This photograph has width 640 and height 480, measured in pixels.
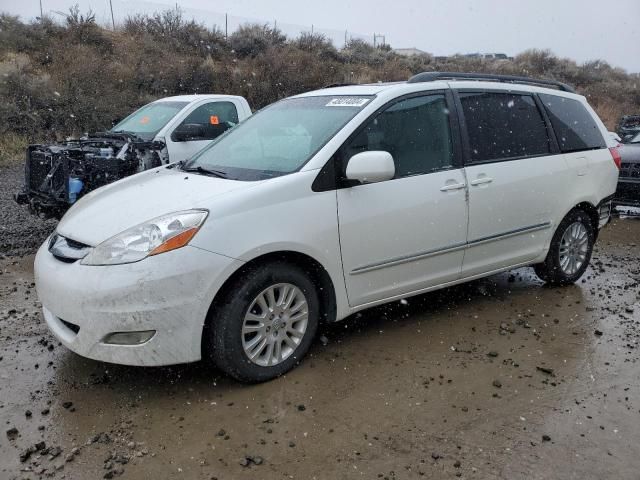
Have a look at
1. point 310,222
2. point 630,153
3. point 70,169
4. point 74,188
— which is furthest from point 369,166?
point 630,153

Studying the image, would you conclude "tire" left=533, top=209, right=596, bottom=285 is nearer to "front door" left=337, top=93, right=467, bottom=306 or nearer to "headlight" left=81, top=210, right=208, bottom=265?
"front door" left=337, top=93, right=467, bottom=306

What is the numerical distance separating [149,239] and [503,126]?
3037 mm

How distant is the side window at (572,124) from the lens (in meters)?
5.14

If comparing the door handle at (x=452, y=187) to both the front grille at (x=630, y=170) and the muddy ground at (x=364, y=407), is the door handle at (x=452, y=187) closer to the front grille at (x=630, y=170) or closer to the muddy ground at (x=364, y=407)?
the muddy ground at (x=364, y=407)

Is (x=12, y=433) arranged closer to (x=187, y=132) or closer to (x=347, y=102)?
(x=347, y=102)

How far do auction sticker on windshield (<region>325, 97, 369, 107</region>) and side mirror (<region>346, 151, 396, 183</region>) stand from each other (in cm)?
54

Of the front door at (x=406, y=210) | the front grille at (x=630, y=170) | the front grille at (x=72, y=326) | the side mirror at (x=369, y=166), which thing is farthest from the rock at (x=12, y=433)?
the front grille at (x=630, y=170)

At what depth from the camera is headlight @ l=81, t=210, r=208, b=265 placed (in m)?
3.13

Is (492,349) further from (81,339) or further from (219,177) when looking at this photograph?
(81,339)

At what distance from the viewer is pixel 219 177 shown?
150 inches

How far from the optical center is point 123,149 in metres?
6.91

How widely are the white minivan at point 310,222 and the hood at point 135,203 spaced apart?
0.02 meters

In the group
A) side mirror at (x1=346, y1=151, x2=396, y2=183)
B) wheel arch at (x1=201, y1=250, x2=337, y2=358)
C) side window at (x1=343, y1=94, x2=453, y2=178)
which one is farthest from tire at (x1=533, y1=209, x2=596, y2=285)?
wheel arch at (x1=201, y1=250, x2=337, y2=358)

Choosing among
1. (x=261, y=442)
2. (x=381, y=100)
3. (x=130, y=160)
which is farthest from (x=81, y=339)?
(x=130, y=160)
